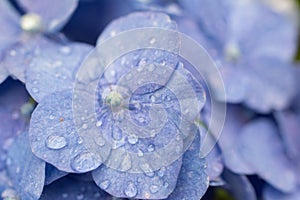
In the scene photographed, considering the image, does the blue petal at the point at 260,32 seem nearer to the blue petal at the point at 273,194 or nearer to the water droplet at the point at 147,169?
the blue petal at the point at 273,194

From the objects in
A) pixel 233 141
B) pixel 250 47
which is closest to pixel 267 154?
Answer: pixel 233 141

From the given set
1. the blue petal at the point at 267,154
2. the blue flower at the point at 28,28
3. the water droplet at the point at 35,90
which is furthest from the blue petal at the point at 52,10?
the blue petal at the point at 267,154

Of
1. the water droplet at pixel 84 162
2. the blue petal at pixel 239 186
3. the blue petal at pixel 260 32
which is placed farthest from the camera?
the blue petal at pixel 260 32

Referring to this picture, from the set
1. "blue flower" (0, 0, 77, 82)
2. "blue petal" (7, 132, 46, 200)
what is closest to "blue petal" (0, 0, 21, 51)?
"blue flower" (0, 0, 77, 82)

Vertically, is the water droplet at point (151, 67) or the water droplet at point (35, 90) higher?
the water droplet at point (151, 67)

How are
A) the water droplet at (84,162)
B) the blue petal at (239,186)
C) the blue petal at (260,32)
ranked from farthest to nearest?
1. the blue petal at (260,32)
2. the blue petal at (239,186)
3. the water droplet at (84,162)

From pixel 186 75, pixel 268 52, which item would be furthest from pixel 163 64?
pixel 268 52

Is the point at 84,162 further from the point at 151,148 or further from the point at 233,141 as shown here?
the point at 233,141
